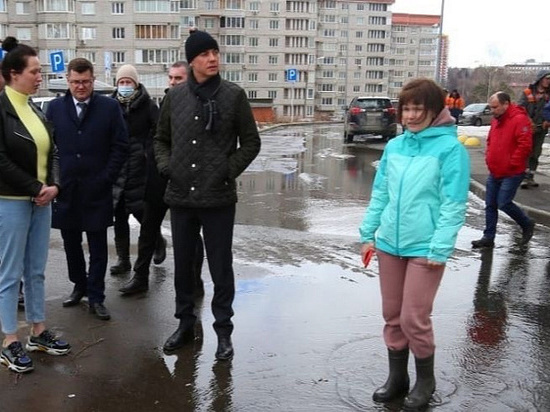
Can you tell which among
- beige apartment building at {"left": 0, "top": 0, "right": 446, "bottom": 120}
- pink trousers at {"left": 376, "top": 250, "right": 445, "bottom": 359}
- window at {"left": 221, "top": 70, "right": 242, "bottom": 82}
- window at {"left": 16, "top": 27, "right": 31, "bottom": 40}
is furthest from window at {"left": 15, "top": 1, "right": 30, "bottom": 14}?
pink trousers at {"left": 376, "top": 250, "right": 445, "bottom": 359}

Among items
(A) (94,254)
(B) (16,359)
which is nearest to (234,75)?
(A) (94,254)

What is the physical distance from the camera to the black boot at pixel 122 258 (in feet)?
20.6

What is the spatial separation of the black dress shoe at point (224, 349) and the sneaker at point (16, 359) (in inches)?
49.6

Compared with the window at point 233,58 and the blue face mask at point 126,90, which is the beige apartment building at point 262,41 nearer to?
the window at point 233,58

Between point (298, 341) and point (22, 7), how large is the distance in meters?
72.8

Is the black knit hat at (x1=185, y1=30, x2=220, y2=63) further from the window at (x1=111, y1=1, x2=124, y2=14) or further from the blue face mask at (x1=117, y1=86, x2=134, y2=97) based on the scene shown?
the window at (x1=111, y1=1, x2=124, y2=14)

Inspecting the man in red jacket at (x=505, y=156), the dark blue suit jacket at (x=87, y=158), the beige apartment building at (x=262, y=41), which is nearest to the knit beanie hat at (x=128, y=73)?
the dark blue suit jacket at (x=87, y=158)

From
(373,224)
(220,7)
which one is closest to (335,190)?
(373,224)

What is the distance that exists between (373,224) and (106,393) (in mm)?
1976

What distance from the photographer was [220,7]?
8344 cm

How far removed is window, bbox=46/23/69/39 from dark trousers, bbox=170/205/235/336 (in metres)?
68.6

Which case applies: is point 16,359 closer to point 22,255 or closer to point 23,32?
point 22,255

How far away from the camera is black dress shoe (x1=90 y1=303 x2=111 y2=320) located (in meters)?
4.97

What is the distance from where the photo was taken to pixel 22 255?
412cm
